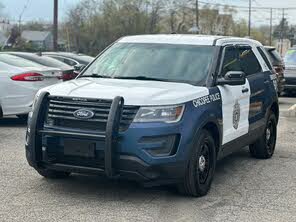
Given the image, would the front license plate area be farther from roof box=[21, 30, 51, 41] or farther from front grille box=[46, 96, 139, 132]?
roof box=[21, 30, 51, 41]

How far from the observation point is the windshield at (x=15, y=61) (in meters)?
10.8

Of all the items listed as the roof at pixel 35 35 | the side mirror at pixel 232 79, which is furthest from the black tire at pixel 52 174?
the roof at pixel 35 35

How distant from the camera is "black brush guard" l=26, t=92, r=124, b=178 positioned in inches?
208

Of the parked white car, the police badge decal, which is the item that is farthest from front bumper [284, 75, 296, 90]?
the police badge decal

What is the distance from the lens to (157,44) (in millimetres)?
6805

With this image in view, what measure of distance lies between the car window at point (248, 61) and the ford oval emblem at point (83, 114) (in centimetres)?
269

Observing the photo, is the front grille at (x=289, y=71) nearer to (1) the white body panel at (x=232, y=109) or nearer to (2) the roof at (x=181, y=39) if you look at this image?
(1) the white body panel at (x=232, y=109)

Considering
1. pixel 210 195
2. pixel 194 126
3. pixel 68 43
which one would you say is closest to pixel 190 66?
pixel 194 126

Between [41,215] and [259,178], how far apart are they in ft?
9.63

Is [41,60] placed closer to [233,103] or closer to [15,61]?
[15,61]

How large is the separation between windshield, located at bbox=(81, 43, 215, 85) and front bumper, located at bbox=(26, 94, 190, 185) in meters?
1.08

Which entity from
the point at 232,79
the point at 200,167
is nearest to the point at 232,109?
the point at 232,79

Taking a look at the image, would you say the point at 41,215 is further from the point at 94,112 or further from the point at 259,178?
the point at 259,178

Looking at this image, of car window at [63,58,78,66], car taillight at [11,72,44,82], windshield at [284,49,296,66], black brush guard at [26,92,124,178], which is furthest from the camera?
windshield at [284,49,296,66]
